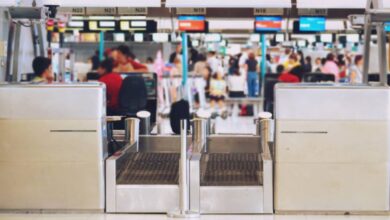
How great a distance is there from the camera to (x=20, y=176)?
287 inches

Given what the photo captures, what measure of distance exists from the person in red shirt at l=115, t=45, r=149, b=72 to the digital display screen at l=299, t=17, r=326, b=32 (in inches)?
194

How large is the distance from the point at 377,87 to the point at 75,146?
9.68 feet

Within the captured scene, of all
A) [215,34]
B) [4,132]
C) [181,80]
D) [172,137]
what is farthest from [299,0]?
[215,34]

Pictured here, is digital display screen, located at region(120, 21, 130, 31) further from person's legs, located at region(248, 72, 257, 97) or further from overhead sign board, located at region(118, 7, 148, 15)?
person's legs, located at region(248, 72, 257, 97)

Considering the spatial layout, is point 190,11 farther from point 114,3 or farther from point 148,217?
point 148,217

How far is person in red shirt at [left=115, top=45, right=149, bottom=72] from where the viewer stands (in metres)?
12.1

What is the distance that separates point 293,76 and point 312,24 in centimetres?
243

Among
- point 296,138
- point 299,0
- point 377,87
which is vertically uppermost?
point 299,0

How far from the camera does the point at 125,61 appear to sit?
12266mm

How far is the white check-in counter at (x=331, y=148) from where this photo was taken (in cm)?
713

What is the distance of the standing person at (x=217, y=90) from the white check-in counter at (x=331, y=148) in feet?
45.6

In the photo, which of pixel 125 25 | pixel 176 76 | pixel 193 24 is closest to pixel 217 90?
pixel 176 76

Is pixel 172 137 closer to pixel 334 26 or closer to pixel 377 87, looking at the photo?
pixel 377 87

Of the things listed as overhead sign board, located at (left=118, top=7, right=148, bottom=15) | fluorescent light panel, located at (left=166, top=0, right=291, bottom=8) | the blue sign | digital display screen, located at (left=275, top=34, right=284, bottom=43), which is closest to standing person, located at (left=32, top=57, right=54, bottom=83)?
fluorescent light panel, located at (left=166, top=0, right=291, bottom=8)
